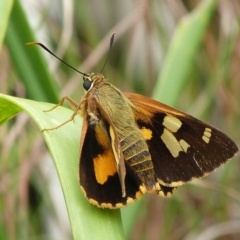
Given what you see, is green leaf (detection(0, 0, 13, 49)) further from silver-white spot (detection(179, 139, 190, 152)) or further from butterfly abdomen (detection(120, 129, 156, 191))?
silver-white spot (detection(179, 139, 190, 152))

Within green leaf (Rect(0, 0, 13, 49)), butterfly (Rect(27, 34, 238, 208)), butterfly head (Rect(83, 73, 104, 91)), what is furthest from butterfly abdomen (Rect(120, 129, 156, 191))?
green leaf (Rect(0, 0, 13, 49))

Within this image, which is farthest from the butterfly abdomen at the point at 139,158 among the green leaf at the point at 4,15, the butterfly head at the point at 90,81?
the green leaf at the point at 4,15

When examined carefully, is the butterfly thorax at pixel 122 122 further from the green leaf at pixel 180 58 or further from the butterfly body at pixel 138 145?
the green leaf at pixel 180 58

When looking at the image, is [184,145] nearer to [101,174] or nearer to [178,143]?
[178,143]

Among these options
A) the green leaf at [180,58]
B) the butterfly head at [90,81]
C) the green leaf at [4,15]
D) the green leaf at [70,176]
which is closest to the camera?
the green leaf at [70,176]

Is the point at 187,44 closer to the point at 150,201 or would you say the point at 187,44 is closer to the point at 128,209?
the point at 128,209

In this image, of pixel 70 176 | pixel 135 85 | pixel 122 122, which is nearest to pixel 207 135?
pixel 122 122
